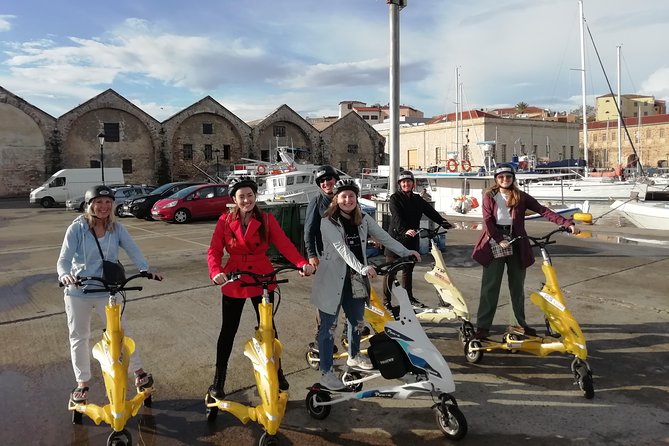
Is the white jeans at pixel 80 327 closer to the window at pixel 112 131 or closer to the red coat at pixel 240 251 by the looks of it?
the red coat at pixel 240 251

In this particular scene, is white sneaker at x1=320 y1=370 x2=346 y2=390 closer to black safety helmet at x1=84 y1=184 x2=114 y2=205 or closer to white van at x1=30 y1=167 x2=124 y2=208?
black safety helmet at x1=84 y1=184 x2=114 y2=205

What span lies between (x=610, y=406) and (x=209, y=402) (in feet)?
9.99

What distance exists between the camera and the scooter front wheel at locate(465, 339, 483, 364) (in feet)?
15.1

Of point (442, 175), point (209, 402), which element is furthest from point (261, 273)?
point (442, 175)

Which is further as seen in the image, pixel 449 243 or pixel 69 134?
pixel 69 134

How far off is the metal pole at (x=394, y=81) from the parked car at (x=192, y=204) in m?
10.7

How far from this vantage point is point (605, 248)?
10891mm

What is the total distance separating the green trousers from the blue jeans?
140 cm

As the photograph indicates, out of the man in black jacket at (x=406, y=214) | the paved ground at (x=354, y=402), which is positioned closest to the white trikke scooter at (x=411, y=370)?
the paved ground at (x=354, y=402)

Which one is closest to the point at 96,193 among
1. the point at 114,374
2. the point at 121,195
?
the point at 114,374

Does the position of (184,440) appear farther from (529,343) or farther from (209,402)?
(529,343)

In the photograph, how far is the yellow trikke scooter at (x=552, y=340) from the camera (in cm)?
395

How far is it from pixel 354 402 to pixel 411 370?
0.75 meters

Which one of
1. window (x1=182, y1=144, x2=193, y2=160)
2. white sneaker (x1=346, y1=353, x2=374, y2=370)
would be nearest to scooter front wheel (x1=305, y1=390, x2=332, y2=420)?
white sneaker (x1=346, y1=353, x2=374, y2=370)
